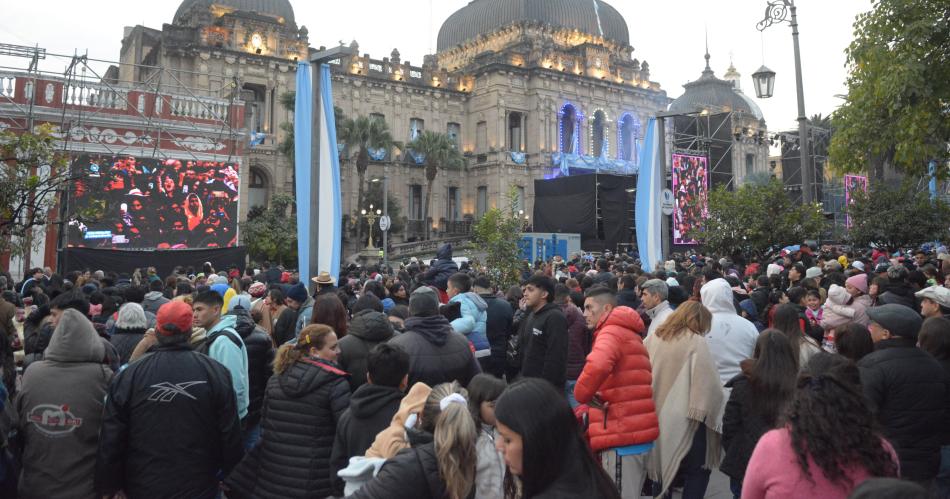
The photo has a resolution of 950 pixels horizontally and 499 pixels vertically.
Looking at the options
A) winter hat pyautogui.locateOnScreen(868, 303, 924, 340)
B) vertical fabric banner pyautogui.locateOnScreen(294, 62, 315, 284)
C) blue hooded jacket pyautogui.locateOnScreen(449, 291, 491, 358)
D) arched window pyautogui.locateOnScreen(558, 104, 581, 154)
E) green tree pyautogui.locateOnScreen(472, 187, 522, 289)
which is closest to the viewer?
winter hat pyautogui.locateOnScreen(868, 303, 924, 340)

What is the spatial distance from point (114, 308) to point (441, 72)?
42523 millimetres

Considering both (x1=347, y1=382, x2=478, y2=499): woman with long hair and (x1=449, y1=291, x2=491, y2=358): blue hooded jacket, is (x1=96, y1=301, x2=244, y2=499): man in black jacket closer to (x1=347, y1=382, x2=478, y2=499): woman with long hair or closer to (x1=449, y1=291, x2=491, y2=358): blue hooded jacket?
(x1=347, y1=382, x2=478, y2=499): woman with long hair

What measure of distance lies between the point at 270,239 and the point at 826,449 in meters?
31.1

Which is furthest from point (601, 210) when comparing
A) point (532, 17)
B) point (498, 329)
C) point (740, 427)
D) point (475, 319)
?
point (740, 427)

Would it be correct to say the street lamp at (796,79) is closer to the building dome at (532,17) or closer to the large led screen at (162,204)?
the large led screen at (162,204)

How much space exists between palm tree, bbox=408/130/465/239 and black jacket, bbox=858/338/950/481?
39.7 meters

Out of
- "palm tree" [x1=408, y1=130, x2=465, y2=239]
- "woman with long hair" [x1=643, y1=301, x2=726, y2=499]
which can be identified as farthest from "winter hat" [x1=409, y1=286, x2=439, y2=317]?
"palm tree" [x1=408, y1=130, x2=465, y2=239]

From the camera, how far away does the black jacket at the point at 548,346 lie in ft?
18.4

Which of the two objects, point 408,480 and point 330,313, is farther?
point 330,313

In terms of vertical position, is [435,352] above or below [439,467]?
above

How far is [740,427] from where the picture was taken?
13.3 feet

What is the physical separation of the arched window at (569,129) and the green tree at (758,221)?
32.7 metres

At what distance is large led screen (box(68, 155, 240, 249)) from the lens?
20359 millimetres

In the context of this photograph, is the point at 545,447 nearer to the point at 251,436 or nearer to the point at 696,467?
the point at 696,467
